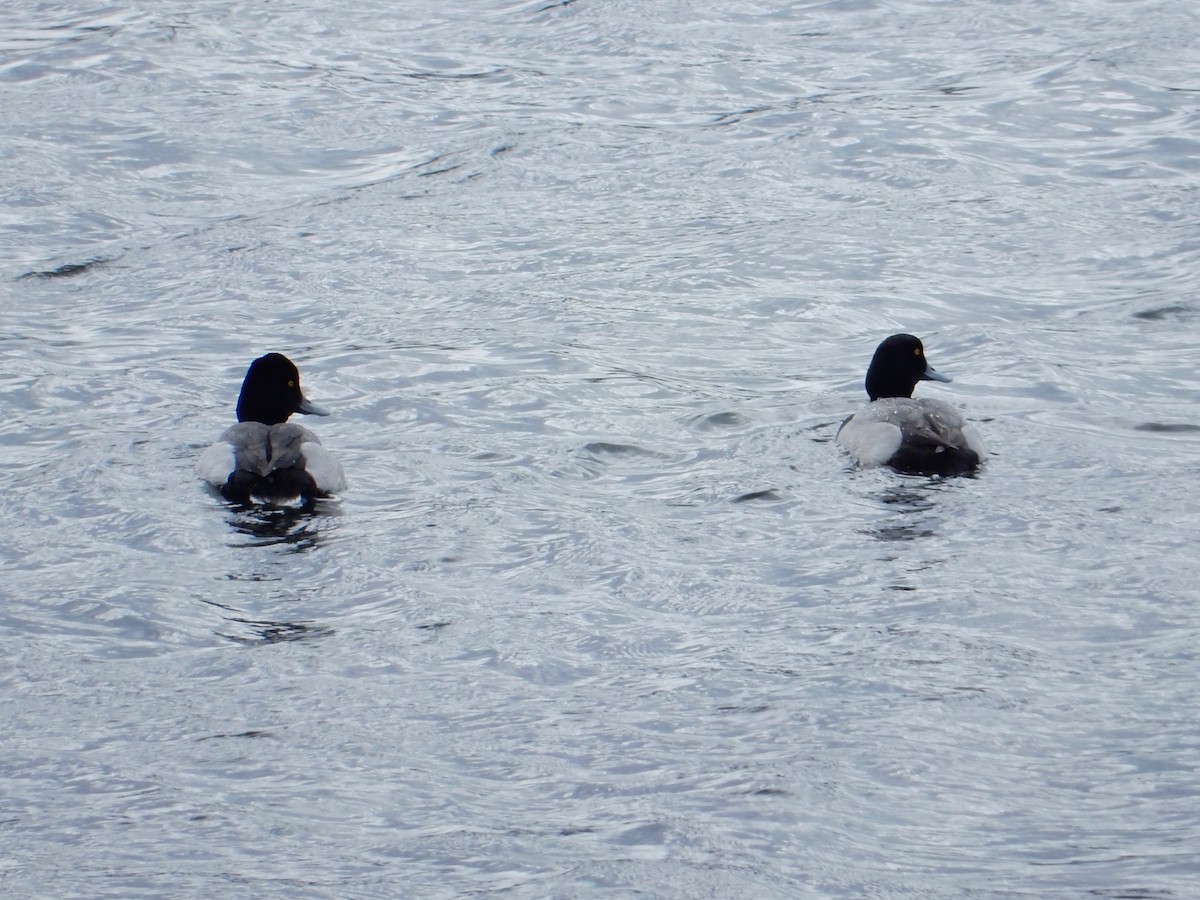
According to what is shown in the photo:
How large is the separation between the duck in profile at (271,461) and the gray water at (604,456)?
6.7 inches

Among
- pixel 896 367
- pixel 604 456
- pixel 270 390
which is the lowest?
pixel 604 456

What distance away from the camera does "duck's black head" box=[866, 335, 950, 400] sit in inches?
433

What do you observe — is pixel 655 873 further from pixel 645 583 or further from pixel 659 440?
pixel 659 440

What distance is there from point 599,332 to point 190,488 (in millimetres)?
3571

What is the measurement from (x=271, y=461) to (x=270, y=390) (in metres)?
0.94

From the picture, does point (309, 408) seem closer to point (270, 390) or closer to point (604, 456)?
point (270, 390)

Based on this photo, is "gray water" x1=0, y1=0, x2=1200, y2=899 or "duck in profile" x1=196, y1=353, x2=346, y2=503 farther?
"duck in profile" x1=196, y1=353, x2=346, y2=503

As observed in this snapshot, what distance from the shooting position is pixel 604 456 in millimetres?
10250

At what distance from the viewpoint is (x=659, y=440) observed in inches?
413

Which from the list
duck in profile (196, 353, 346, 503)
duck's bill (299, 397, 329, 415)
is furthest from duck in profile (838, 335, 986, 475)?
duck's bill (299, 397, 329, 415)

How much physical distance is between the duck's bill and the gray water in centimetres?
47

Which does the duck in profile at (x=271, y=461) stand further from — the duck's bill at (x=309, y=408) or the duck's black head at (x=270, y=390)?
the duck's bill at (x=309, y=408)

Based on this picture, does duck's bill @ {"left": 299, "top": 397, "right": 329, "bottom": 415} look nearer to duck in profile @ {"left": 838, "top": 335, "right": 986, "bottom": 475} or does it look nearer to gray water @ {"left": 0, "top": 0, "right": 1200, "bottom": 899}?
gray water @ {"left": 0, "top": 0, "right": 1200, "bottom": 899}

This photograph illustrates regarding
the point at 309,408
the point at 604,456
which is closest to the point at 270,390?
the point at 309,408
